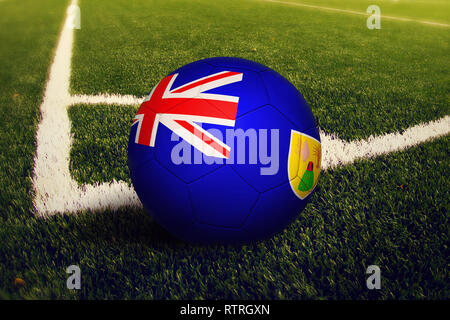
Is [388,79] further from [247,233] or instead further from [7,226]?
[7,226]

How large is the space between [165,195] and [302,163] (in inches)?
28.4

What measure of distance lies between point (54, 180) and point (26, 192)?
20cm

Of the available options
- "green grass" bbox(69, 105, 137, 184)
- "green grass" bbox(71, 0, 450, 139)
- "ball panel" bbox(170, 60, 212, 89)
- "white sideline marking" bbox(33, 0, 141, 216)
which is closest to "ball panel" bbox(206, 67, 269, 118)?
"ball panel" bbox(170, 60, 212, 89)

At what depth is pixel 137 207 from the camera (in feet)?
6.97

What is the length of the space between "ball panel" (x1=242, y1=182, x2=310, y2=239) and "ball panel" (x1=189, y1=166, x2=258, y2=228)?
0.05 metres

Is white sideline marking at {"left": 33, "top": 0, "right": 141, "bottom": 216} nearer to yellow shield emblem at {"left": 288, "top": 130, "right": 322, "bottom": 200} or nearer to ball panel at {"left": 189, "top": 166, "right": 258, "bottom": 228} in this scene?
ball panel at {"left": 189, "top": 166, "right": 258, "bottom": 228}

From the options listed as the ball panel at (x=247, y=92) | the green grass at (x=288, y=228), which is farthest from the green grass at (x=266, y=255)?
the ball panel at (x=247, y=92)

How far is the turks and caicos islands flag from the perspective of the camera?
1465 millimetres

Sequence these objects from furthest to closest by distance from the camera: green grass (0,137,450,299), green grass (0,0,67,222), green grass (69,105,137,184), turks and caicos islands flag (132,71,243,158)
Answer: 1. green grass (69,105,137,184)
2. green grass (0,0,67,222)
3. green grass (0,137,450,299)
4. turks and caicos islands flag (132,71,243,158)

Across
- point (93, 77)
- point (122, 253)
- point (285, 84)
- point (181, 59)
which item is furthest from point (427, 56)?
point (122, 253)

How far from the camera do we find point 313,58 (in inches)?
212

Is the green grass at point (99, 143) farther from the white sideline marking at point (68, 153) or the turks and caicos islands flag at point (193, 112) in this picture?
the turks and caicos islands flag at point (193, 112)

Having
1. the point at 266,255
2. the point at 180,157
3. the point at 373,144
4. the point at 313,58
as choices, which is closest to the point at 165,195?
the point at 180,157

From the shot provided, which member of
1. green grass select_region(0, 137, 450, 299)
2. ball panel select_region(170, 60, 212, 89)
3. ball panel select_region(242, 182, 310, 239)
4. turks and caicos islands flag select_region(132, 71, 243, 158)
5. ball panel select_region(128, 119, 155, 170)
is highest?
ball panel select_region(170, 60, 212, 89)
